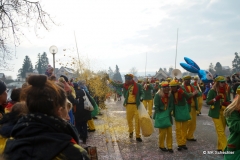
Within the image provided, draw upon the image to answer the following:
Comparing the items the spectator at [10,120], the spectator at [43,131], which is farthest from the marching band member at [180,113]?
the spectator at [43,131]

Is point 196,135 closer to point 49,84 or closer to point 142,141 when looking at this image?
point 142,141

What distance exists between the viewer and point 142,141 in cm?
753

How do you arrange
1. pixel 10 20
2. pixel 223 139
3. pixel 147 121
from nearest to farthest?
pixel 223 139, pixel 147 121, pixel 10 20

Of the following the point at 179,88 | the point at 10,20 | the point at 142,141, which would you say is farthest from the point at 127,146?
the point at 10,20

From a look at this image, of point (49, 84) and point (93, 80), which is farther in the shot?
point (93, 80)

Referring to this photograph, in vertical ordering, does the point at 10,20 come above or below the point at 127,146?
above

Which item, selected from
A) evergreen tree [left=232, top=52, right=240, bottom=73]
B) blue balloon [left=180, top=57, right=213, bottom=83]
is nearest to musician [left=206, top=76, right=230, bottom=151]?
blue balloon [left=180, top=57, right=213, bottom=83]

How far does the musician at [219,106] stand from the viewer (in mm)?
5941

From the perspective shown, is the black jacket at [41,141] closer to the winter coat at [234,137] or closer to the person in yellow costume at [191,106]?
the winter coat at [234,137]

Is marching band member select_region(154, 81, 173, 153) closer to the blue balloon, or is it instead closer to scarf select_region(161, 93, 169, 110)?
scarf select_region(161, 93, 169, 110)

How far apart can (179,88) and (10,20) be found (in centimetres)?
593

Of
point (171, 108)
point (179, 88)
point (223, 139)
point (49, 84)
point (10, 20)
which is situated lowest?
point (223, 139)

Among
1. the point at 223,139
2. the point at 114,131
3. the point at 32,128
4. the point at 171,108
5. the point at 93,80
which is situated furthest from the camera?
the point at 93,80

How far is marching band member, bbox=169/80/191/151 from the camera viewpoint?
660 cm
